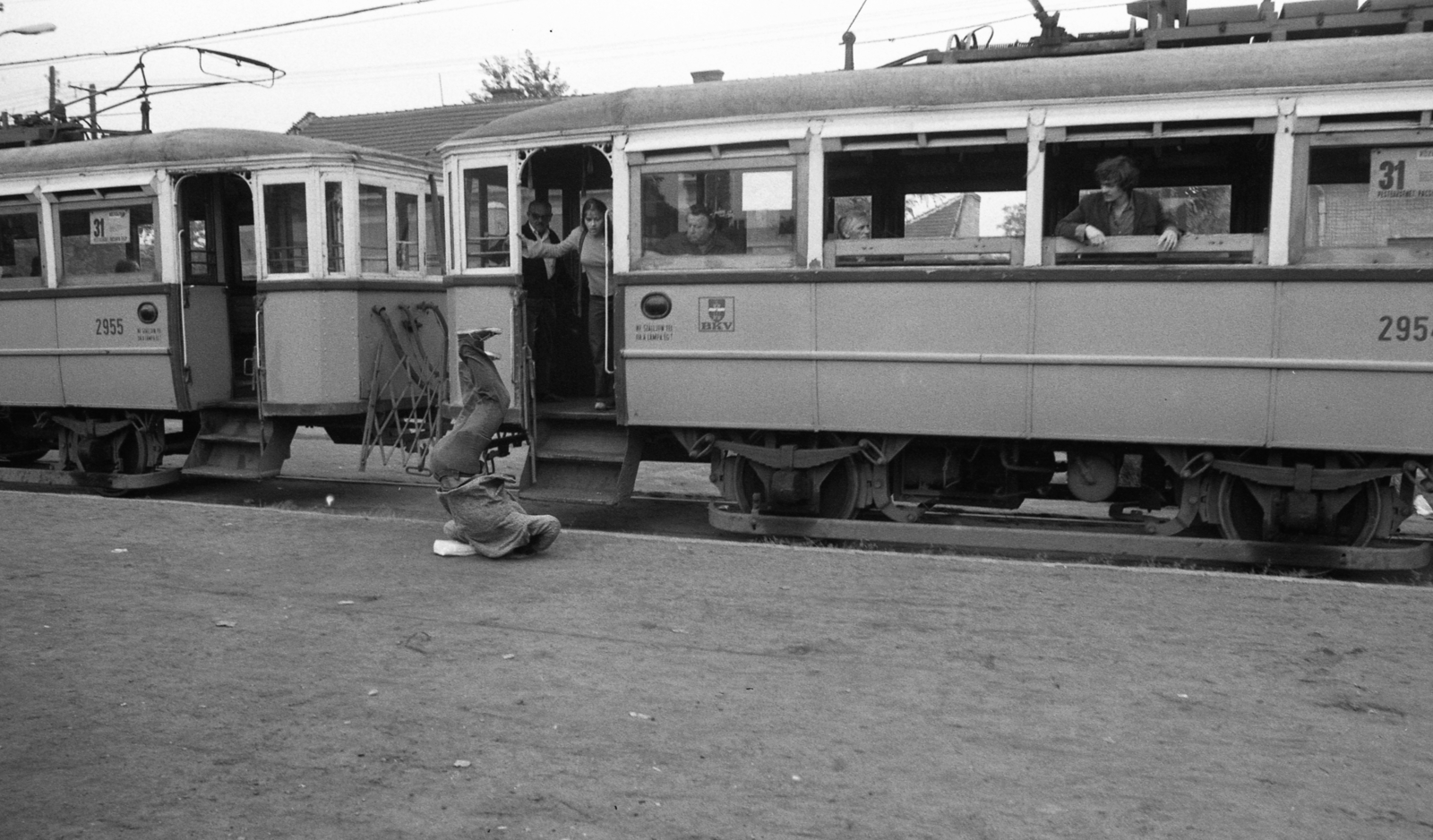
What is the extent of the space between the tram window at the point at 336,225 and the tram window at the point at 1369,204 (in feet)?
25.1

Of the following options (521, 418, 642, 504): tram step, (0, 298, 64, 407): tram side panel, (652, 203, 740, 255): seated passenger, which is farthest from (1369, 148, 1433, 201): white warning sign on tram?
(0, 298, 64, 407): tram side panel

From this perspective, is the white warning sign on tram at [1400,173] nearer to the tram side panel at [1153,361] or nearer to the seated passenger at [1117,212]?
the tram side panel at [1153,361]

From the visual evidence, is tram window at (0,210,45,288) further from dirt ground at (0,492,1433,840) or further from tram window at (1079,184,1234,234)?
tram window at (1079,184,1234,234)

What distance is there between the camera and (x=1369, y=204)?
7.10 meters

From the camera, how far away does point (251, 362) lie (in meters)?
11.6

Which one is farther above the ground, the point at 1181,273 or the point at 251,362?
the point at 1181,273

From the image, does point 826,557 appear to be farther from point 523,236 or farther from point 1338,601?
point 523,236

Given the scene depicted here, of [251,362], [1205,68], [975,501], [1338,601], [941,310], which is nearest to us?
[1338,601]

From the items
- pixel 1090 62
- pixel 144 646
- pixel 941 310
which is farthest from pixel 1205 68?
pixel 144 646

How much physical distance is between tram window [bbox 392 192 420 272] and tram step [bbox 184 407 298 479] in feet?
6.00

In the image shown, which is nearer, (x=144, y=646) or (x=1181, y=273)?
(x=144, y=646)

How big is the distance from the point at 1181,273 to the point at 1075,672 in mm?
3177

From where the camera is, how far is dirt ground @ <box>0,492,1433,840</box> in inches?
151

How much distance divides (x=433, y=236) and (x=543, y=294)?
8.70 ft
